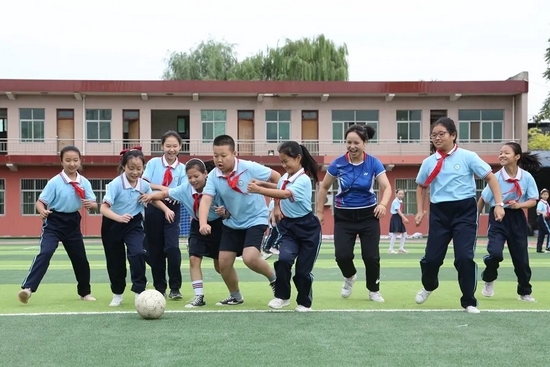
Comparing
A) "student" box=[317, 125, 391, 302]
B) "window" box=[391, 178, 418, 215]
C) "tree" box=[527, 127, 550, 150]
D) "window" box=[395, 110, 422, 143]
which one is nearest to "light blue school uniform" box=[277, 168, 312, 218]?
"student" box=[317, 125, 391, 302]

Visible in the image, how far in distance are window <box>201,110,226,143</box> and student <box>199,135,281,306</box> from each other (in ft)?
92.4

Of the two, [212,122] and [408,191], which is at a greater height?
[212,122]

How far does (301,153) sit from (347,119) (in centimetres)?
2847

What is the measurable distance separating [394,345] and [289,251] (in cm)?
223

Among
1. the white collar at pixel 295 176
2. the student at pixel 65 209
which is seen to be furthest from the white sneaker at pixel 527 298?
the student at pixel 65 209

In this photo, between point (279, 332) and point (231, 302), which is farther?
point (231, 302)

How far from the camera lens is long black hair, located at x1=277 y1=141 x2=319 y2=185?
7.77 metres

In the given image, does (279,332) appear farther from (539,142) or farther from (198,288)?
(539,142)

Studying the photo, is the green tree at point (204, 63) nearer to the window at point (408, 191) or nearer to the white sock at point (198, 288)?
the window at point (408, 191)

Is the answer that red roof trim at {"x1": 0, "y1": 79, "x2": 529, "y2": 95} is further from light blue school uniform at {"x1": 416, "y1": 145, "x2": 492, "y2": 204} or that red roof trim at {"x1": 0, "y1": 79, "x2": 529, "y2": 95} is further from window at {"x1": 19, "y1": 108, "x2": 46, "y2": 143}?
light blue school uniform at {"x1": 416, "y1": 145, "x2": 492, "y2": 204}

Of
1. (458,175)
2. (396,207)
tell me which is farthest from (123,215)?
(396,207)

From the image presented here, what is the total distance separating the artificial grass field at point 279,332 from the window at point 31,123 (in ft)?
89.6

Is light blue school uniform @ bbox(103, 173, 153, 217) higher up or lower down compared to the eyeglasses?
lower down

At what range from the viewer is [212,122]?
35.9 m
